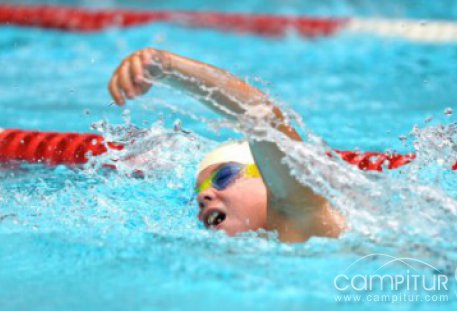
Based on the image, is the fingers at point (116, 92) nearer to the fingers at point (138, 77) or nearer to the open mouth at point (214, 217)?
the fingers at point (138, 77)

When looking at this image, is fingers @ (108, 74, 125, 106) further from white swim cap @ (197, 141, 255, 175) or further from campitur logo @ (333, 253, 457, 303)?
campitur logo @ (333, 253, 457, 303)

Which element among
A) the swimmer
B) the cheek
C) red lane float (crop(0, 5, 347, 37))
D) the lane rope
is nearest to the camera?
the swimmer

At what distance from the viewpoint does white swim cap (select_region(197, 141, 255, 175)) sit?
6.75ft

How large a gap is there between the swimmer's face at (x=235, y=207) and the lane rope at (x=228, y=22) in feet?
11.5

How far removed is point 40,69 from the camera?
15.6ft

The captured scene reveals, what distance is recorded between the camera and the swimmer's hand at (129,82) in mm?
1681

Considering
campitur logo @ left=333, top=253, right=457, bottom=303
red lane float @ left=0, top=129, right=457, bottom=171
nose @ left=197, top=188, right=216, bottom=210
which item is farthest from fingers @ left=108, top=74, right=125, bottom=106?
red lane float @ left=0, top=129, right=457, bottom=171

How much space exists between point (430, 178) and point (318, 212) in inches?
19.6

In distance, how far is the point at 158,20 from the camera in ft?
18.9

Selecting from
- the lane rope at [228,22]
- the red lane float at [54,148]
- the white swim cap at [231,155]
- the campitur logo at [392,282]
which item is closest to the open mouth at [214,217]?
the white swim cap at [231,155]

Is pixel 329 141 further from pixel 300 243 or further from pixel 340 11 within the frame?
pixel 340 11

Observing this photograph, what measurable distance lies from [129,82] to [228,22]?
4.06m

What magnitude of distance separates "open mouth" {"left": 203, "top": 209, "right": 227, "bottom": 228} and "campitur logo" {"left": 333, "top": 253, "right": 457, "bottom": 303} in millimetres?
347

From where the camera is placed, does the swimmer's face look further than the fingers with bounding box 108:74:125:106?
Yes
